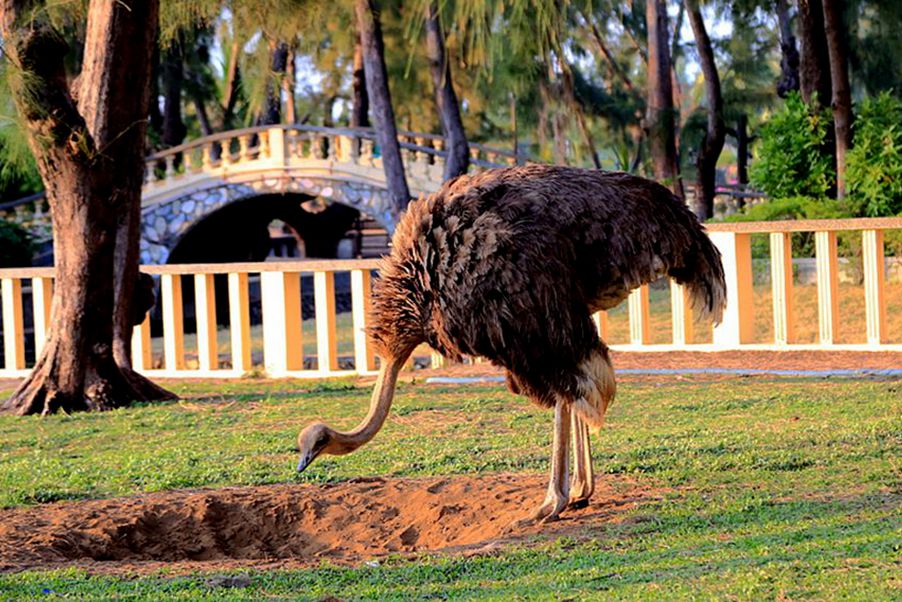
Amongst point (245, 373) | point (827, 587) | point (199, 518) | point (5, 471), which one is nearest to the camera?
point (827, 587)

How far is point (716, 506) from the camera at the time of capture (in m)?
6.41

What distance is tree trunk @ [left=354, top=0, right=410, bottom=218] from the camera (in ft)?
78.5

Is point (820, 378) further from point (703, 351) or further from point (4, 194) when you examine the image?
point (4, 194)

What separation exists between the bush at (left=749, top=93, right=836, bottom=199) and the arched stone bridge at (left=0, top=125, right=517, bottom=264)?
1093cm

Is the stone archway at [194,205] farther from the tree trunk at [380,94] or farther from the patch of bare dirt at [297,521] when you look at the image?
the patch of bare dirt at [297,521]

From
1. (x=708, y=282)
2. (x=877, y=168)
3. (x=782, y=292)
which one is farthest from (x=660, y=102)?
(x=708, y=282)

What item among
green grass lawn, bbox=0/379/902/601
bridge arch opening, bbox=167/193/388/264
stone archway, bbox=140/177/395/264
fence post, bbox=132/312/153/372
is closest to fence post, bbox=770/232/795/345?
green grass lawn, bbox=0/379/902/601

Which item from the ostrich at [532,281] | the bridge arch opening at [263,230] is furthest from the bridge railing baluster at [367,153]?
the ostrich at [532,281]

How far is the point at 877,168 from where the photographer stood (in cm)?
1855

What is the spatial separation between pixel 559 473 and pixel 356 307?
762cm

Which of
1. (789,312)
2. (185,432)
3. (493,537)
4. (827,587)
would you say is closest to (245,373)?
(185,432)

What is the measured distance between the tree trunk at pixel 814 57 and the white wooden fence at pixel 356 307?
26.3ft

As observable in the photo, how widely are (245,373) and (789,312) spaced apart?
5667mm

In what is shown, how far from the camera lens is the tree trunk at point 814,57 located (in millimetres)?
22047
